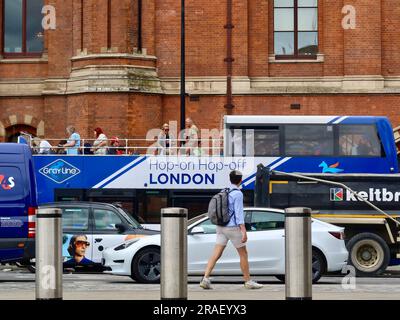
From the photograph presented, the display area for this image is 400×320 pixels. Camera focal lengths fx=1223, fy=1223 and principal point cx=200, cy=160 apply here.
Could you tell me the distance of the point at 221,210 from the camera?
1817 cm

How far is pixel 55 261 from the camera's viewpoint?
13508 mm

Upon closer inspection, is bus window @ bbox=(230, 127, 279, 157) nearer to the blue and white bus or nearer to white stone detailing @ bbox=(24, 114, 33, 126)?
the blue and white bus

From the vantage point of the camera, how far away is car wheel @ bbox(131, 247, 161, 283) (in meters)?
23.0

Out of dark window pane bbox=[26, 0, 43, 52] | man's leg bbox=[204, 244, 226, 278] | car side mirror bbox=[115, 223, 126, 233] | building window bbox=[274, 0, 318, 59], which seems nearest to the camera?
man's leg bbox=[204, 244, 226, 278]

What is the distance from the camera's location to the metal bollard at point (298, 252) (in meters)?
13.6

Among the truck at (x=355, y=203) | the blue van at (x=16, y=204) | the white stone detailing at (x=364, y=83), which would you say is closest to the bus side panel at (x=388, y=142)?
the truck at (x=355, y=203)

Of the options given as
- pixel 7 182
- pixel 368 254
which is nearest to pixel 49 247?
pixel 7 182

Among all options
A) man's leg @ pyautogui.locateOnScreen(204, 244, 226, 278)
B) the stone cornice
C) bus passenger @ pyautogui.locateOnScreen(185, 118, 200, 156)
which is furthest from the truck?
the stone cornice

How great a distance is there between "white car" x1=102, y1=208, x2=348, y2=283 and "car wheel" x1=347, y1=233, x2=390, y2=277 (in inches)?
160

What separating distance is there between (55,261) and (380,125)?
65.6 ft

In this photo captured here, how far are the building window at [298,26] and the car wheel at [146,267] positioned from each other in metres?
20.4

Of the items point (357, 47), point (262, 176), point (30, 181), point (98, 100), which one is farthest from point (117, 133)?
point (30, 181)

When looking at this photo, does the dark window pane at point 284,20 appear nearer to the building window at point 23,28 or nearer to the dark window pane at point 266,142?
the building window at point 23,28
